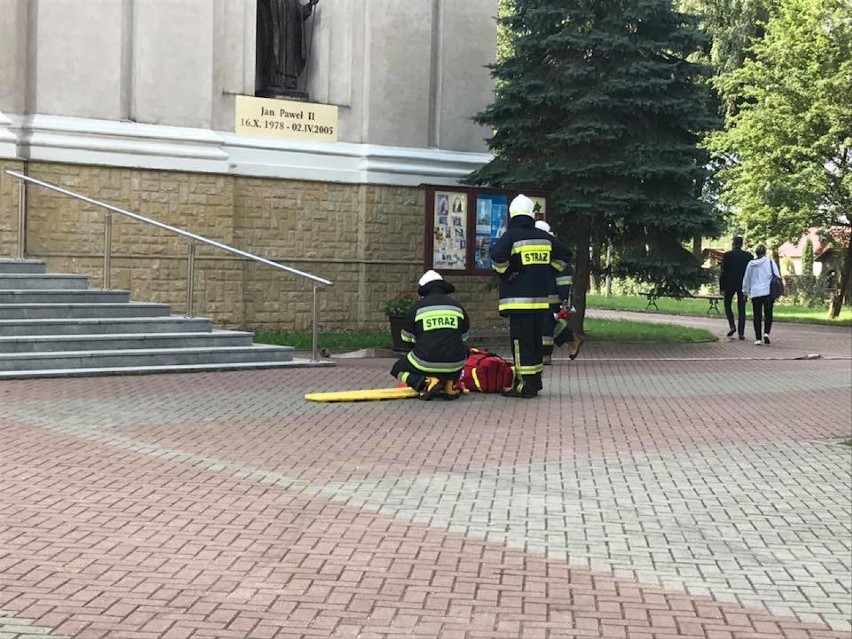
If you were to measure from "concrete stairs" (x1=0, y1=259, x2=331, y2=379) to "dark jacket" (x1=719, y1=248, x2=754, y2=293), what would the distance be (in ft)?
36.7

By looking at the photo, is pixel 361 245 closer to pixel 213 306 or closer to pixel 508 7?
pixel 213 306

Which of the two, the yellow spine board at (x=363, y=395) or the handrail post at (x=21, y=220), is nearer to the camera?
the yellow spine board at (x=363, y=395)

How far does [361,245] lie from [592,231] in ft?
13.9

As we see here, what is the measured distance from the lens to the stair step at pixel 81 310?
15617 mm

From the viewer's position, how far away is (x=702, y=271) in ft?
71.1

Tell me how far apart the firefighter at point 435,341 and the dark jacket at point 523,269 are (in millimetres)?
754

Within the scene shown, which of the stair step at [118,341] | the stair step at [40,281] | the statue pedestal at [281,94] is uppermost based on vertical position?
the statue pedestal at [281,94]

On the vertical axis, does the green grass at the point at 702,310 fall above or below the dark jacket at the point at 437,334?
below

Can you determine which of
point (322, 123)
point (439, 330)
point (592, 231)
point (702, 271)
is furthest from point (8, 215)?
point (702, 271)

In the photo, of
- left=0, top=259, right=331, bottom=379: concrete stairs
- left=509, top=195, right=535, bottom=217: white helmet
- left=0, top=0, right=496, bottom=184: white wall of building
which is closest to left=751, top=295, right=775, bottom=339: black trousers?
left=0, top=0, right=496, bottom=184: white wall of building

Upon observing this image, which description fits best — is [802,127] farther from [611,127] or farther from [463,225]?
[463,225]

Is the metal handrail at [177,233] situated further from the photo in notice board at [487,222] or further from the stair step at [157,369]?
the photo in notice board at [487,222]

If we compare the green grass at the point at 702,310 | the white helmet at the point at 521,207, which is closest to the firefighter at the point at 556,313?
the white helmet at the point at 521,207

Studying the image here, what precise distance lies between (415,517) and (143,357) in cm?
867
